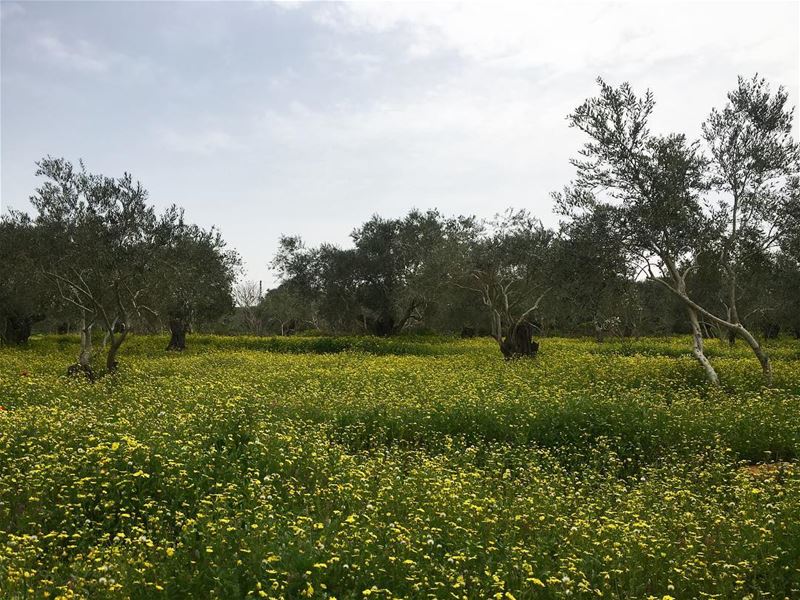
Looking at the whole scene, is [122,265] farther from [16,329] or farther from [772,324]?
[772,324]

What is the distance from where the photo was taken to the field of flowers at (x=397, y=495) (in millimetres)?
5996

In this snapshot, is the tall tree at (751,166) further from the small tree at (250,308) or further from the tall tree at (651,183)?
the small tree at (250,308)

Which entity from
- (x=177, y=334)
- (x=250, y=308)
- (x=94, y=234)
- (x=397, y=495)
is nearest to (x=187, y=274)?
(x=94, y=234)

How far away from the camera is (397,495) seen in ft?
28.2

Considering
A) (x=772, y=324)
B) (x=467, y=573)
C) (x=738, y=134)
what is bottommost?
(x=467, y=573)

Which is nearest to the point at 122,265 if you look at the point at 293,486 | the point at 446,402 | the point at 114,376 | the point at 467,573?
the point at 114,376

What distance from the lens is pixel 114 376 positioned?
79.7 ft

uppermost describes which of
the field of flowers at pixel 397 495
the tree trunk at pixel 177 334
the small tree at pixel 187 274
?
the small tree at pixel 187 274

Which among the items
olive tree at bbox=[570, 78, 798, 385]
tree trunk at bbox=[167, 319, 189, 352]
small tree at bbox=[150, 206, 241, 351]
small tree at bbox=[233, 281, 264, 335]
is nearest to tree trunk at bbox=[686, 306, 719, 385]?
olive tree at bbox=[570, 78, 798, 385]

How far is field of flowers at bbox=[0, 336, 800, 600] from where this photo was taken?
600 cm

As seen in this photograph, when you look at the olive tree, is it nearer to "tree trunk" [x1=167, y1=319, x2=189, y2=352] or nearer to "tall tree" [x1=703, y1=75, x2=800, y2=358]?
"tall tree" [x1=703, y1=75, x2=800, y2=358]

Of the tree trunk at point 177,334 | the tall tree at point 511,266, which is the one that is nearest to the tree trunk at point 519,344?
the tall tree at point 511,266

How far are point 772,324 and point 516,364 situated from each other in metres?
38.6

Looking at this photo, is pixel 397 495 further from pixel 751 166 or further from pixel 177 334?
pixel 177 334
